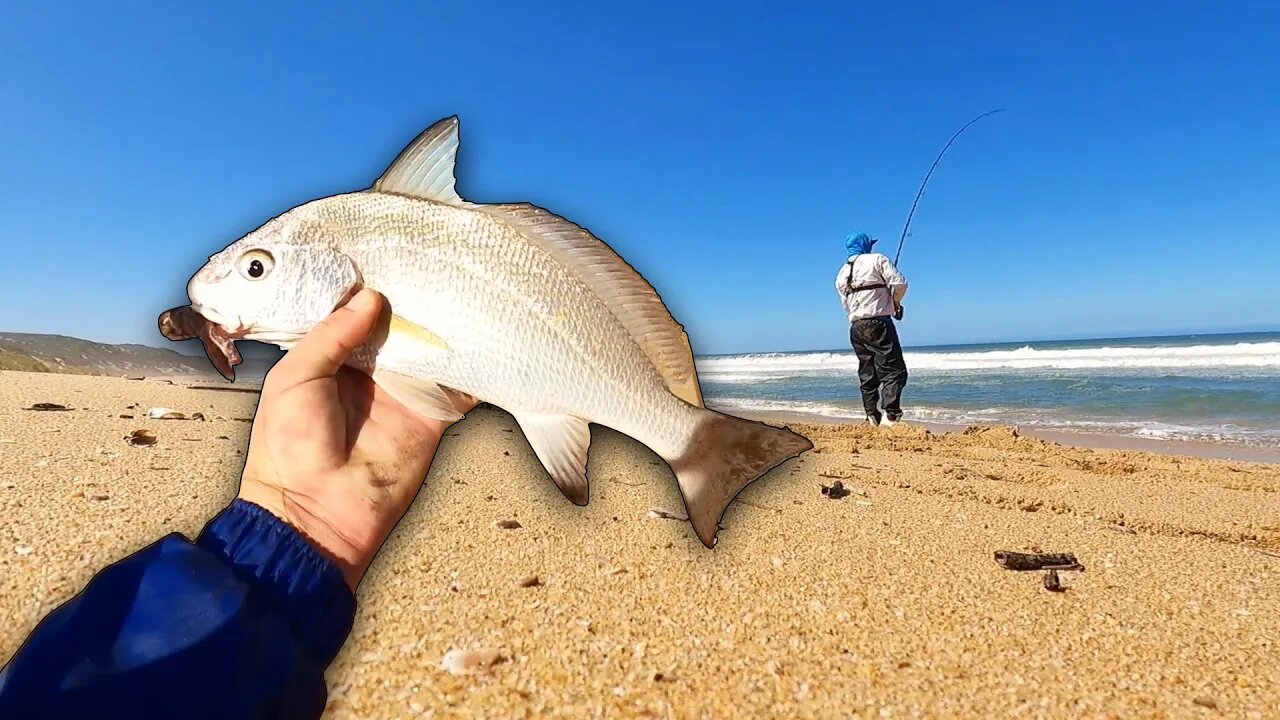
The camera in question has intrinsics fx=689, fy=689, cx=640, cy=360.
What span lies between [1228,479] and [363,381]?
7.49 metres

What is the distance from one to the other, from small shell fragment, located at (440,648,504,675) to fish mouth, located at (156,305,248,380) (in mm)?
1027

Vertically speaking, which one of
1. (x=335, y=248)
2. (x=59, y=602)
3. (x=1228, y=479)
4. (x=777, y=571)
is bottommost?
(x=1228, y=479)

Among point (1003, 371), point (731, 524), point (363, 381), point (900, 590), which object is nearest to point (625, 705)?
point (363, 381)

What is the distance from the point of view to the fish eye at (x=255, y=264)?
1757 mm

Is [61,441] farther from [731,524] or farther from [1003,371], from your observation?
[1003,371]

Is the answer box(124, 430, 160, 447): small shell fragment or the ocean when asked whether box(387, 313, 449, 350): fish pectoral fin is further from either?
box(124, 430, 160, 447): small shell fragment

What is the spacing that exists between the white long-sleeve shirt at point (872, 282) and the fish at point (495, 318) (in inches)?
305

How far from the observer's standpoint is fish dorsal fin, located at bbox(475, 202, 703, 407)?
1798mm

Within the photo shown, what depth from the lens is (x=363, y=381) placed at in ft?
6.48

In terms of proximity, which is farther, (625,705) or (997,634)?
(997,634)

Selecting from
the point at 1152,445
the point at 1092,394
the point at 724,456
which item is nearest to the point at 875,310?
the point at 1152,445

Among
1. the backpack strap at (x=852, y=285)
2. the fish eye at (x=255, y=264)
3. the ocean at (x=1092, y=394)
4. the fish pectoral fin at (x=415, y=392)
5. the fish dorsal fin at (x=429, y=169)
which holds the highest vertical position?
the backpack strap at (x=852, y=285)

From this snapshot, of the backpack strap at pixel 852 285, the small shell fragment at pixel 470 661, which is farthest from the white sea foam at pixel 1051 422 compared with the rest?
the small shell fragment at pixel 470 661

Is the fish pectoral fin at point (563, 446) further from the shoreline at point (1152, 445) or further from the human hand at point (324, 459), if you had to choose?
the shoreline at point (1152, 445)
